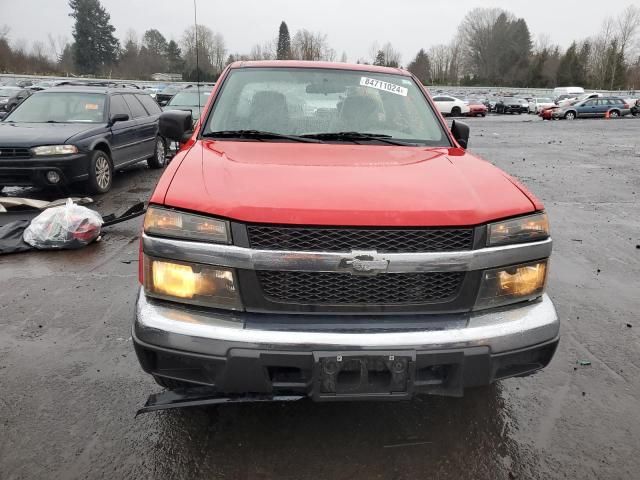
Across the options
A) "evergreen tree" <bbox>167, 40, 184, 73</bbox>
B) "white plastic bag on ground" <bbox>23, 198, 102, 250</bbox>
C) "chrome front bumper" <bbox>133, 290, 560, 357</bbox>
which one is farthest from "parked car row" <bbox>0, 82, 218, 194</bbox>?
"evergreen tree" <bbox>167, 40, 184, 73</bbox>

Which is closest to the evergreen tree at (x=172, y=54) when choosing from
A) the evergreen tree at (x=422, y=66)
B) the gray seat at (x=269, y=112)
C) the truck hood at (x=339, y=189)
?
the evergreen tree at (x=422, y=66)

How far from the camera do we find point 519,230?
2264 millimetres

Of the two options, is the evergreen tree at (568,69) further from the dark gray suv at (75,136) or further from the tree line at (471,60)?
the dark gray suv at (75,136)

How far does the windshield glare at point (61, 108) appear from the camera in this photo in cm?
832

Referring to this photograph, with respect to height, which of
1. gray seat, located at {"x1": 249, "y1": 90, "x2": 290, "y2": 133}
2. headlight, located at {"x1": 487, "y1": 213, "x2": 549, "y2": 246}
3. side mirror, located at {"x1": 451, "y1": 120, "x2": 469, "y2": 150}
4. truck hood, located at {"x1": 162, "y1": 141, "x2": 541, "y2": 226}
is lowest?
headlight, located at {"x1": 487, "y1": 213, "x2": 549, "y2": 246}

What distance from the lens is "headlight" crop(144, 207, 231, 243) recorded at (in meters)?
2.11

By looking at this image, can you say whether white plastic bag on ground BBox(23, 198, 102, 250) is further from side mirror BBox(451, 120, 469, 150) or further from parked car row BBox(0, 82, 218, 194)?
side mirror BBox(451, 120, 469, 150)

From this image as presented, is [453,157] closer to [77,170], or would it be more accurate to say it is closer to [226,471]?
[226,471]

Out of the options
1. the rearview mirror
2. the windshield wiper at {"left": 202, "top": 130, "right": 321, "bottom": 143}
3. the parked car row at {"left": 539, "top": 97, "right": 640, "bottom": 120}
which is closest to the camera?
the windshield wiper at {"left": 202, "top": 130, "right": 321, "bottom": 143}

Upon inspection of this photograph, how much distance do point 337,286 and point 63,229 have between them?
449cm

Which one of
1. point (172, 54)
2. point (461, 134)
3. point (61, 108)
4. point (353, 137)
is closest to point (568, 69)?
point (172, 54)

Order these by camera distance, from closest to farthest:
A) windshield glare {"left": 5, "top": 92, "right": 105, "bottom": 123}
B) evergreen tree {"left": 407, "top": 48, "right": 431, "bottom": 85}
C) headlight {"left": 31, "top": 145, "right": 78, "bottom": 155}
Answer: headlight {"left": 31, "top": 145, "right": 78, "bottom": 155}, windshield glare {"left": 5, "top": 92, "right": 105, "bottom": 123}, evergreen tree {"left": 407, "top": 48, "right": 431, "bottom": 85}

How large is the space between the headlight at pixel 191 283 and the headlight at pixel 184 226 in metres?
0.12

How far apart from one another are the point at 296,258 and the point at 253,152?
3.09 ft
